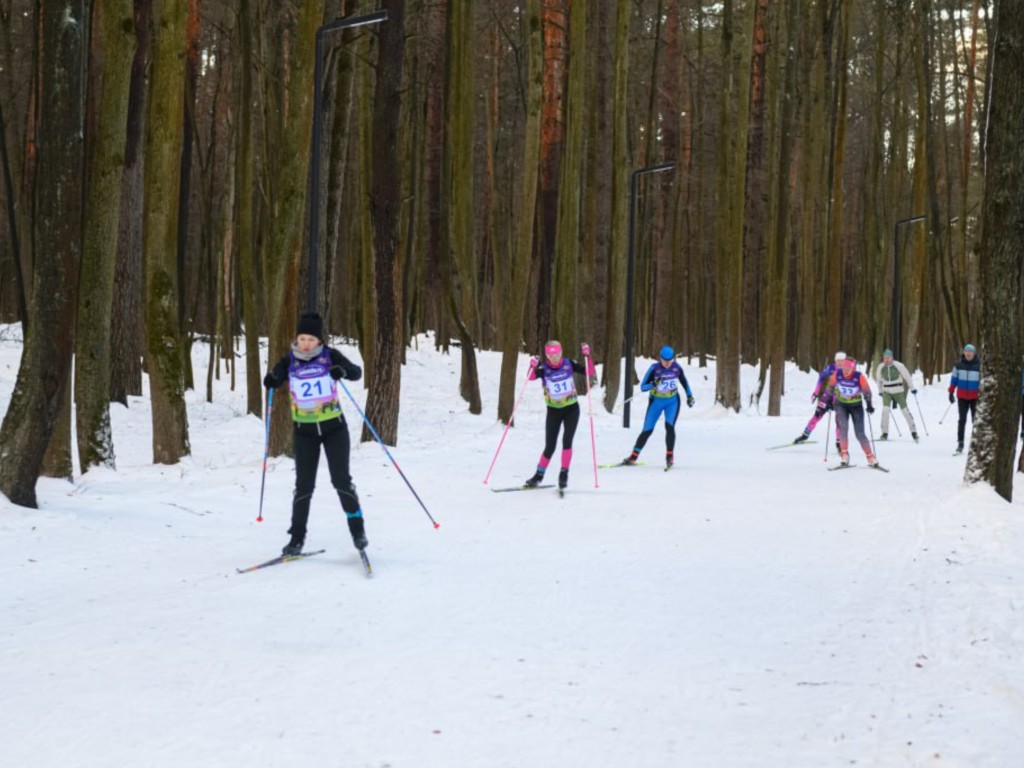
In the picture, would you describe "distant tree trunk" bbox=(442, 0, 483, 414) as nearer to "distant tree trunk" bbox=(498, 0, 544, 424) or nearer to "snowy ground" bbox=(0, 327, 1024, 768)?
"distant tree trunk" bbox=(498, 0, 544, 424)

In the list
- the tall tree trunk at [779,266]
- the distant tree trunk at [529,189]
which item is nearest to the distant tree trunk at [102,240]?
the distant tree trunk at [529,189]

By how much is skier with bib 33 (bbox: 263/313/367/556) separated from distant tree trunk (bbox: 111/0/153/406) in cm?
760

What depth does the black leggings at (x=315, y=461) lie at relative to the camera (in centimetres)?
820

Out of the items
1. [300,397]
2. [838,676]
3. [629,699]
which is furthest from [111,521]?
[838,676]

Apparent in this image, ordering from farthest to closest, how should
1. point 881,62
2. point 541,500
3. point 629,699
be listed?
point 881,62
point 541,500
point 629,699

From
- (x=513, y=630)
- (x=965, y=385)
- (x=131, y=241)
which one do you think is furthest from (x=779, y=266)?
(x=513, y=630)

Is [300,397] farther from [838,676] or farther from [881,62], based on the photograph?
[881,62]

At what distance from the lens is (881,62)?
3262cm

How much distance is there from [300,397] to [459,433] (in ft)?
37.8

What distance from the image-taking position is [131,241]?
57.5ft

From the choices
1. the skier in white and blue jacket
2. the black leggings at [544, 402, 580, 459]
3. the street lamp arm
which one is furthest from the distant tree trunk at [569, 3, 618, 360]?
the street lamp arm

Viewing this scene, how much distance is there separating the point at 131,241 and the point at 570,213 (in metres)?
8.67

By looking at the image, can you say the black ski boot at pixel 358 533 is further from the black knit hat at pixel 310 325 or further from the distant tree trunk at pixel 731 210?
the distant tree trunk at pixel 731 210

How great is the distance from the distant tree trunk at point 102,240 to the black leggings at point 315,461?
411 centimetres
